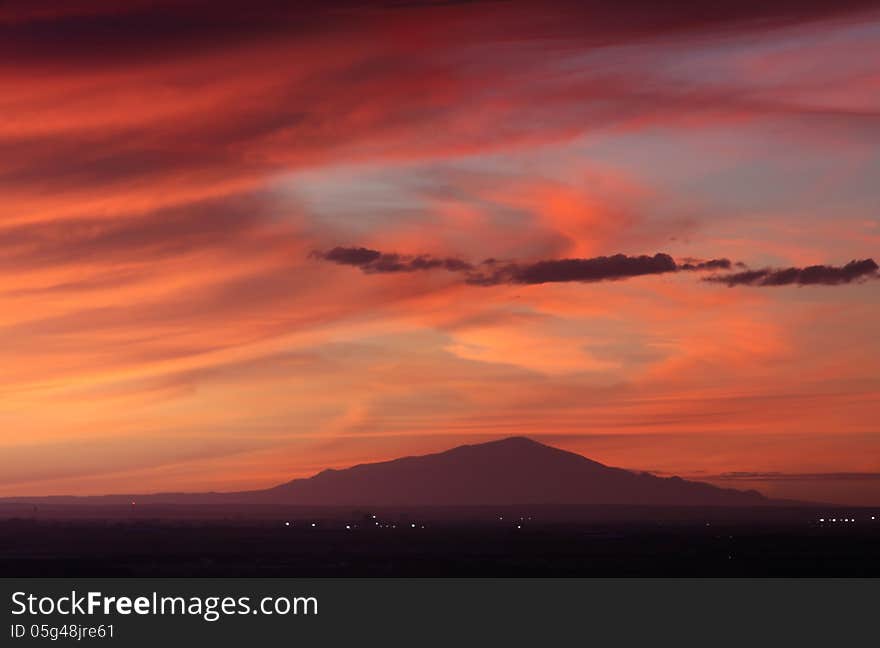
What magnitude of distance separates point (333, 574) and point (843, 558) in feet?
234

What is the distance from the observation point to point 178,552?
183 m

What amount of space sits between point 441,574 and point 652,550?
73.1 meters
